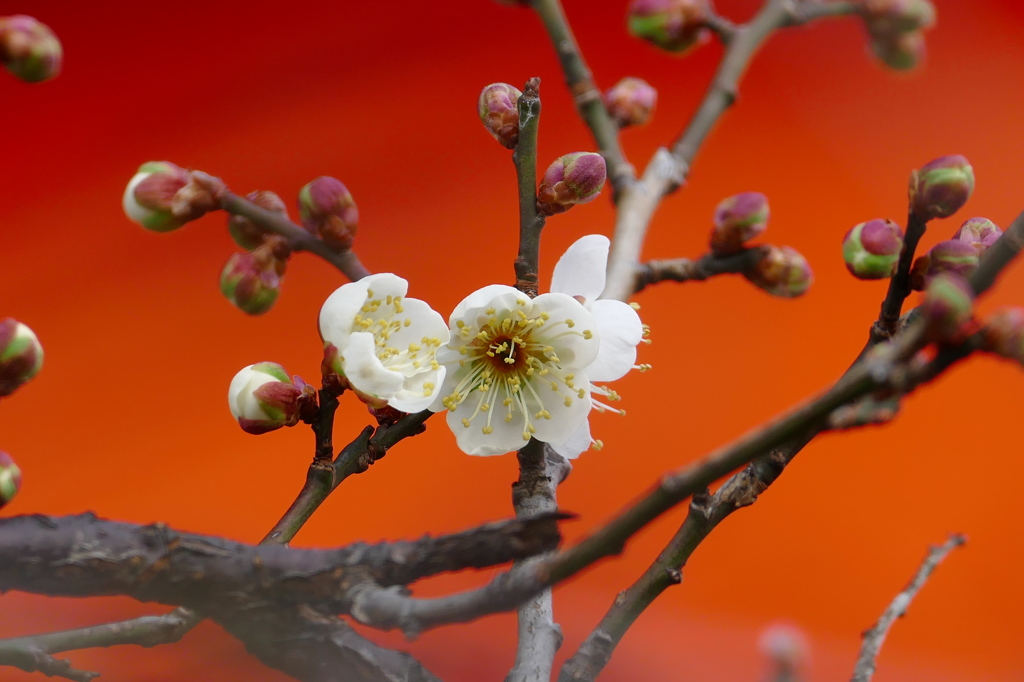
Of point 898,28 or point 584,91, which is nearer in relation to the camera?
point 898,28

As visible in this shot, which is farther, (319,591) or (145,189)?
(145,189)

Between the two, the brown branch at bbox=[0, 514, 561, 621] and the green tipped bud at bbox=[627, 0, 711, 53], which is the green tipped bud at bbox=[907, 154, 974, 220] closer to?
the green tipped bud at bbox=[627, 0, 711, 53]

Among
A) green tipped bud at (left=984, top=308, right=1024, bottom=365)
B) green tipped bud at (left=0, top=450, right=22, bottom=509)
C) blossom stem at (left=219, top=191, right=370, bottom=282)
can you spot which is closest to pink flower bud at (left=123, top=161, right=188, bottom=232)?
blossom stem at (left=219, top=191, right=370, bottom=282)

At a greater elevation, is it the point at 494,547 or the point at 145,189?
the point at 145,189

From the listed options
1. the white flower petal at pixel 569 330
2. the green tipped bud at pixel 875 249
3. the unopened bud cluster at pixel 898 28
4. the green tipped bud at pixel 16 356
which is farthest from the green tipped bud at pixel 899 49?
the green tipped bud at pixel 16 356

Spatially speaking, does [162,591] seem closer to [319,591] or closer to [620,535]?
[319,591]

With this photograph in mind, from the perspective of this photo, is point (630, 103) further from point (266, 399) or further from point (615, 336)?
point (266, 399)

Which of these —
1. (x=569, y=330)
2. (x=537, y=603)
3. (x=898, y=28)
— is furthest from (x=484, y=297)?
(x=898, y=28)

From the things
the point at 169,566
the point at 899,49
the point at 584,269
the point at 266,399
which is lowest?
the point at 169,566

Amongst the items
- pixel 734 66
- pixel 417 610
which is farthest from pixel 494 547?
pixel 734 66
